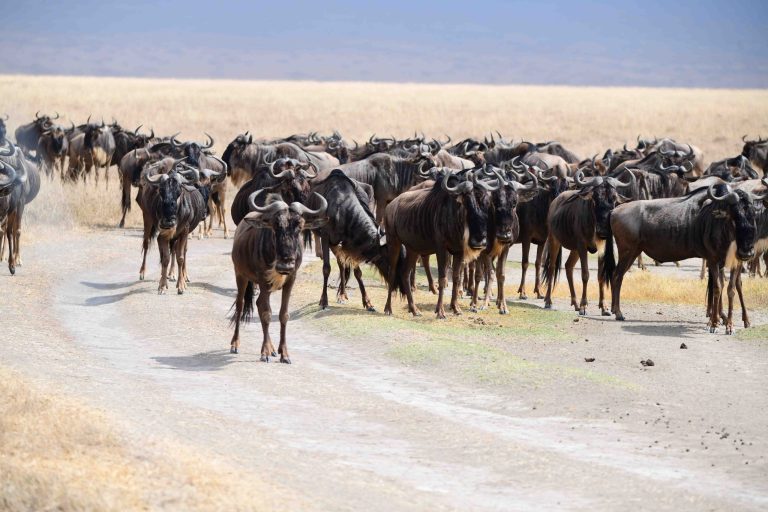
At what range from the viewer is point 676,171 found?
22.1m

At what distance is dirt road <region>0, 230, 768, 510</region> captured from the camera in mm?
8344

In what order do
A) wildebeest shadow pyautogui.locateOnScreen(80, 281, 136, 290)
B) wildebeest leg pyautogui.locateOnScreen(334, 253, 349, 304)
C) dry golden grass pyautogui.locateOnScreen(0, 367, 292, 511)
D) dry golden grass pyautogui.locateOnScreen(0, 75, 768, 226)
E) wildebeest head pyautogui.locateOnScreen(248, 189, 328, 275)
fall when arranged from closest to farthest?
dry golden grass pyautogui.locateOnScreen(0, 367, 292, 511), wildebeest head pyautogui.locateOnScreen(248, 189, 328, 275), wildebeest leg pyautogui.locateOnScreen(334, 253, 349, 304), wildebeest shadow pyautogui.locateOnScreen(80, 281, 136, 290), dry golden grass pyautogui.locateOnScreen(0, 75, 768, 226)

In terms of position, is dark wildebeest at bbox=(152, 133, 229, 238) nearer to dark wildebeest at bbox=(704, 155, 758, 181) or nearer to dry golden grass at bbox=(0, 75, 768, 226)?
dark wildebeest at bbox=(704, 155, 758, 181)

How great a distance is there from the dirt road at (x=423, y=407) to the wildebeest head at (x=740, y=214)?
45.8 inches

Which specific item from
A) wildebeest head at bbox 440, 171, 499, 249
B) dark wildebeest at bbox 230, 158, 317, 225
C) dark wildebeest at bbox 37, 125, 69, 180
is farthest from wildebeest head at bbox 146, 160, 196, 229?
dark wildebeest at bbox 37, 125, 69, 180

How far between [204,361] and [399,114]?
6380 cm

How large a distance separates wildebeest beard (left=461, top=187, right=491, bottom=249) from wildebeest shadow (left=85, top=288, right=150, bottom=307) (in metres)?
4.76

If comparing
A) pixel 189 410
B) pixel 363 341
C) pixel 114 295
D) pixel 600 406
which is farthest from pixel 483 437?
pixel 114 295

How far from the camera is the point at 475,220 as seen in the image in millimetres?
15148

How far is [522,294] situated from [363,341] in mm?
4968

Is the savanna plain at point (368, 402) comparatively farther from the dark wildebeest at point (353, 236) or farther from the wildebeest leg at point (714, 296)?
the dark wildebeest at point (353, 236)

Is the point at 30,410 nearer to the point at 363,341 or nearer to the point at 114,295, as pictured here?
the point at 363,341

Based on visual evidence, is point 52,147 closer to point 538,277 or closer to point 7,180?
point 7,180

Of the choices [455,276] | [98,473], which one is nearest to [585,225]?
[455,276]
